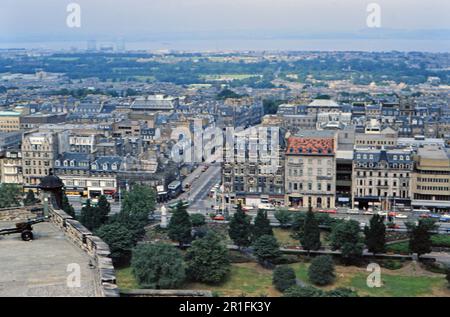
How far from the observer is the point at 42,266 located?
6770mm

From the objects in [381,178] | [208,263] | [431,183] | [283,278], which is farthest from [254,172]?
[283,278]

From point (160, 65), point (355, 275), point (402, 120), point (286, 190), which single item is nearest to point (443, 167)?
point (286, 190)

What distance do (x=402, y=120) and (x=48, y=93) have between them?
45.2 meters

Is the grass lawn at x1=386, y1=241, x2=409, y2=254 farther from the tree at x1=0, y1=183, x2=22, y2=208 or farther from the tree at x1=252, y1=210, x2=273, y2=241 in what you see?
the tree at x1=0, y1=183, x2=22, y2=208

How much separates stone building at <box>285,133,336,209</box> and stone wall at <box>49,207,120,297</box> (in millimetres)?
25043

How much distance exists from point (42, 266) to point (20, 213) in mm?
2497

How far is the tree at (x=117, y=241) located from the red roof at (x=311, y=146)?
1226 cm

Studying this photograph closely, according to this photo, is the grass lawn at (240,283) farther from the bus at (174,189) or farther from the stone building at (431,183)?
the stone building at (431,183)

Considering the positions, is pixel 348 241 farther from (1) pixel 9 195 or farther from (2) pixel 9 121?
(2) pixel 9 121

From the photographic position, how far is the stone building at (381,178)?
3256 centimetres

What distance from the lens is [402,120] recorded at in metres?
48.4

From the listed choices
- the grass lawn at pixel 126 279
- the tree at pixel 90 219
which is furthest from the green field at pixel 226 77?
the grass lawn at pixel 126 279

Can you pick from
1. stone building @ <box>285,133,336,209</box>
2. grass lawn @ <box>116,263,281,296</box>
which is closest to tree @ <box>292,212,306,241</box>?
grass lawn @ <box>116,263,281,296</box>
